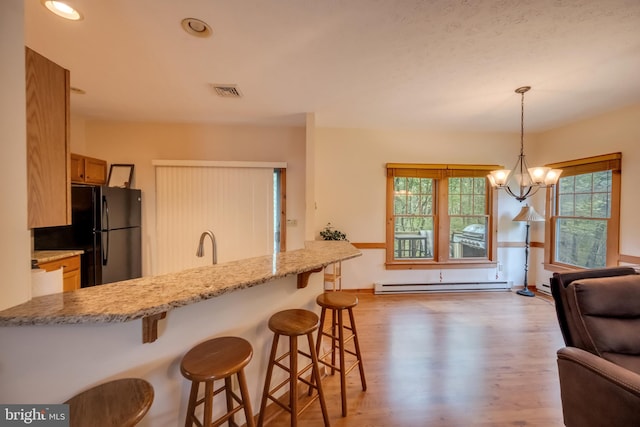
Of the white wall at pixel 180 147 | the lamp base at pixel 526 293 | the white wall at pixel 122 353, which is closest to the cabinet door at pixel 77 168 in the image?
the white wall at pixel 180 147

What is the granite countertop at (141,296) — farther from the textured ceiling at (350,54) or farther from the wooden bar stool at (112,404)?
the textured ceiling at (350,54)

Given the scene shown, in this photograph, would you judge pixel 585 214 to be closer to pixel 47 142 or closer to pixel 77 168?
pixel 47 142

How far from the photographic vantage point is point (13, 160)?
892 millimetres

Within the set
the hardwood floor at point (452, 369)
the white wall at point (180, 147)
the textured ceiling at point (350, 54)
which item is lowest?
the hardwood floor at point (452, 369)

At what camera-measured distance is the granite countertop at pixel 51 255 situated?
2150mm

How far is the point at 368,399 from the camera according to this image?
1762mm

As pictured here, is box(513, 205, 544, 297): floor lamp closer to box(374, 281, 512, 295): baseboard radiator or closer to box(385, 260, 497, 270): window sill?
box(374, 281, 512, 295): baseboard radiator

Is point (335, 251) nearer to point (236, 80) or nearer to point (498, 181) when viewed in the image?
point (236, 80)

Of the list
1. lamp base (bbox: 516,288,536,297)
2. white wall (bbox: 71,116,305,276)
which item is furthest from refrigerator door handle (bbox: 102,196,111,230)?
lamp base (bbox: 516,288,536,297)

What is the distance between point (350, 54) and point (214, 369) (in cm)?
221

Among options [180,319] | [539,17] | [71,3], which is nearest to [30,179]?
[180,319]

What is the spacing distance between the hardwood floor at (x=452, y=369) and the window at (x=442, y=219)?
0.85 metres

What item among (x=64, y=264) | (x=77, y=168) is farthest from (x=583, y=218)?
(x=77, y=168)

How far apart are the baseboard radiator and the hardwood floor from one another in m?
0.44
